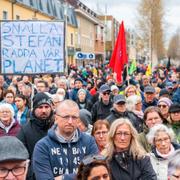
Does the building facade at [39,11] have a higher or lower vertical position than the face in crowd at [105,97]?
higher

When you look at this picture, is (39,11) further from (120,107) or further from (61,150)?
(61,150)

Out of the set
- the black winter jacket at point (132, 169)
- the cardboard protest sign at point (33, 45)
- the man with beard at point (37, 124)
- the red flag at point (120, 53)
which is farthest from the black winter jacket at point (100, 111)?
the black winter jacket at point (132, 169)

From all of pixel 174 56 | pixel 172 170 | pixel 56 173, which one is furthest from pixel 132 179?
pixel 174 56

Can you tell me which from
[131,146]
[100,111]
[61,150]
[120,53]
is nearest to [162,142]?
[131,146]

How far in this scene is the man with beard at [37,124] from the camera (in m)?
5.49

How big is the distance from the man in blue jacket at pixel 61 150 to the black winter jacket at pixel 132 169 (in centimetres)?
34

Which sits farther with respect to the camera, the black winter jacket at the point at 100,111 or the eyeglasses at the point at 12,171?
the black winter jacket at the point at 100,111

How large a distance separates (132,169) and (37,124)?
1528mm

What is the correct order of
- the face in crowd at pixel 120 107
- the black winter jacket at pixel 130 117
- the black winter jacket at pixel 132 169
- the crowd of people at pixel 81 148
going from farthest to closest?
the face in crowd at pixel 120 107 < the black winter jacket at pixel 130 117 < the black winter jacket at pixel 132 169 < the crowd of people at pixel 81 148

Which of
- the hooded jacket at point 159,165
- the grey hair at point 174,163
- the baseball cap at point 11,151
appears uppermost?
the baseball cap at point 11,151

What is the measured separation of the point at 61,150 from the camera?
4.32 metres

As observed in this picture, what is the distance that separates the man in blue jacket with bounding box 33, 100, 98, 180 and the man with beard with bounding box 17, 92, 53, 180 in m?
1.13

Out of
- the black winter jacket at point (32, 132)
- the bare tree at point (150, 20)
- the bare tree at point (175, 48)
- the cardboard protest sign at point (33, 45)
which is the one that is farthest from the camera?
the bare tree at point (175, 48)

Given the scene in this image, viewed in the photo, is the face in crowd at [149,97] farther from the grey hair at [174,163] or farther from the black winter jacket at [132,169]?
the grey hair at [174,163]
